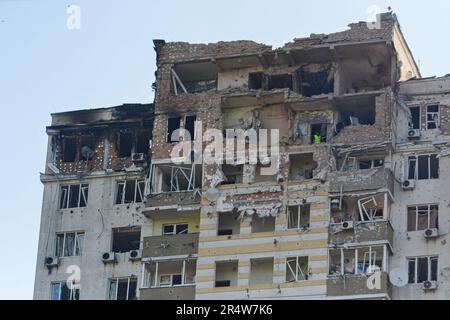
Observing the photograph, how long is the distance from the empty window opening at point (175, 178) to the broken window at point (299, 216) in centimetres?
529

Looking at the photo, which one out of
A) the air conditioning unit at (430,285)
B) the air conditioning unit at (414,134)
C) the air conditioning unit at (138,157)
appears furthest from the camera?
the air conditioning unit at (138,157)

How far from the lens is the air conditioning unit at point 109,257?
62.4 metres

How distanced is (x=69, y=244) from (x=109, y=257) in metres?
2.74

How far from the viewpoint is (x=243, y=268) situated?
191ft

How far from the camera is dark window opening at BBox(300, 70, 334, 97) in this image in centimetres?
6262

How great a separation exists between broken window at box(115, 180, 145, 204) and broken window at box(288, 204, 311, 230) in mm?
8609

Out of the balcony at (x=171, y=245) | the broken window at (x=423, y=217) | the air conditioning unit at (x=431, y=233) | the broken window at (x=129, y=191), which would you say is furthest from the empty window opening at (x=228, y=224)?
the air conditioning unit at (x=431, y=233)

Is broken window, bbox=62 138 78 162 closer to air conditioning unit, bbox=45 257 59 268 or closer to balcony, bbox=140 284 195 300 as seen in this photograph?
air conditioning unit, bbox=45 257 59 268

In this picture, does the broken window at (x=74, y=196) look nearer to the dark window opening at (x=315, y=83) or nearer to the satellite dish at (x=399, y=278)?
the dark window opening at (x=315, y=83)

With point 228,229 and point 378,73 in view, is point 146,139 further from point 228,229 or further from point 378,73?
point 378,73

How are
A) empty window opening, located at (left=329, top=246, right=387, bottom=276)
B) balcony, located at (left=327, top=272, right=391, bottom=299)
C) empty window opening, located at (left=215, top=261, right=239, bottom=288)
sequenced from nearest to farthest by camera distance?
balcony, located at (left=327, top=272, right=391, bottom=299) → empty window opening, located at (left=329, top=246, right=387, bottom=276) → empty window opening, located at (left=215, top=261, right=239, bottom=288)

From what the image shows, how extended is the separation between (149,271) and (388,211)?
38.4ft

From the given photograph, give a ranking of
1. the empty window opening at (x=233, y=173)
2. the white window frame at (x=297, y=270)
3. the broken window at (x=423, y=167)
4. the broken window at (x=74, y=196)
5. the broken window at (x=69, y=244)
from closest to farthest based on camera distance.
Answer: the white window frame at (x=297, y=270)
the broken window at (x=423, y=167)
the empty window opening at (x=233, y=173)
the broken window at (x=69, y=244)
the broken window at (x=74, y=196)

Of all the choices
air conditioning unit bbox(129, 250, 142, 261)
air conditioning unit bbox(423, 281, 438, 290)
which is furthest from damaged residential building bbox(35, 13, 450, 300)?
air conditioning unit bbox(129, 250, 142, 261)
